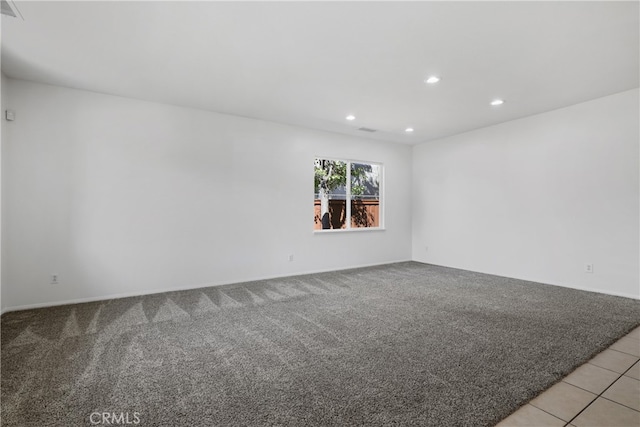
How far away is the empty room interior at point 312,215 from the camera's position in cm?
198

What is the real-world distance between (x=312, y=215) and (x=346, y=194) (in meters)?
0.98

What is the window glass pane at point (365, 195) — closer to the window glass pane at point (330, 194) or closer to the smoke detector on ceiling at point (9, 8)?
the window glass pane at point (330, 194)

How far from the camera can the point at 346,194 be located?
20.0 feet

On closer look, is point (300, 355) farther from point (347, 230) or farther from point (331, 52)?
point (347, 230)

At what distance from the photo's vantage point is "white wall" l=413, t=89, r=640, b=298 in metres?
3.96

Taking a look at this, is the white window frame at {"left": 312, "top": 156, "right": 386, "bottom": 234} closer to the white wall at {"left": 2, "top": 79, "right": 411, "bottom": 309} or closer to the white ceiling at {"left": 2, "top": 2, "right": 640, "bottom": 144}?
the white wall at {"left": 2, "top": 79, "right": 411, "bottom": 309}

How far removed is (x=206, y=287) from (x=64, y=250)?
1.73 metres

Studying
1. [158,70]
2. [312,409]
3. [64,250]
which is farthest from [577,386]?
[64,250]

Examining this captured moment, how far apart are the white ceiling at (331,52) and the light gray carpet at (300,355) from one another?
259 centimetres

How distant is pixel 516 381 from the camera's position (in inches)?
78.7

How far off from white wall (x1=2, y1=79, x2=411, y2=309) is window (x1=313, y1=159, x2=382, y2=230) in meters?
0.29

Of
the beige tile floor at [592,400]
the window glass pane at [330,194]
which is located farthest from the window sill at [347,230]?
the beige tile floor at [592,400]

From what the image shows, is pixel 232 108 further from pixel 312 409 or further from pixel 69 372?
pixel 312 409

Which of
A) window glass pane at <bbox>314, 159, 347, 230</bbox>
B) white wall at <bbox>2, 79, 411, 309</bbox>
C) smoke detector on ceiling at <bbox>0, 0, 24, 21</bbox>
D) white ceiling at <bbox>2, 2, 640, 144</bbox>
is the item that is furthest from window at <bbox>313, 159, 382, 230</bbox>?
smoke detector on ceiling at <bbox>0, 0, 24, 21</bbox>
